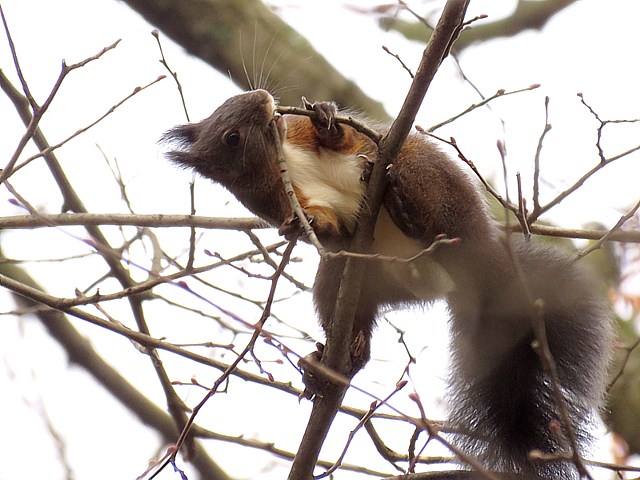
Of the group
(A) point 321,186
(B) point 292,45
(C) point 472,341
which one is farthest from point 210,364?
(B) point 292,45

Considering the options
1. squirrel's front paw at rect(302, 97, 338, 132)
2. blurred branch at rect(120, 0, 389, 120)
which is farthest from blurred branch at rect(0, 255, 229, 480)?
blurred branch at rect(120, 0, 389, 120)

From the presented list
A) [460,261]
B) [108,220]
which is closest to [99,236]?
[108,220]

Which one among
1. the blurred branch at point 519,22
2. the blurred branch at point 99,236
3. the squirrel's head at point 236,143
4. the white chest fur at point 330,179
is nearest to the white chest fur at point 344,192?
the white chest fur at point 330,179

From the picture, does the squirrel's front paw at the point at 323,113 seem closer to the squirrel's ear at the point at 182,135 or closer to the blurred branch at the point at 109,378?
the squirrel's ear at the point at 182,135

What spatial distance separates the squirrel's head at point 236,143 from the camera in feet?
10.9

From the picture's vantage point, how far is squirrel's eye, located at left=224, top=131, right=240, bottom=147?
338 centimetres

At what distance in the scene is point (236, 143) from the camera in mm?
3412

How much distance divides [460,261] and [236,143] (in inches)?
41.2

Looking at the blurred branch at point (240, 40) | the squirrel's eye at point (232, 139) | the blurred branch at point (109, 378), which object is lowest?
the blurred branch at point (109, 378)

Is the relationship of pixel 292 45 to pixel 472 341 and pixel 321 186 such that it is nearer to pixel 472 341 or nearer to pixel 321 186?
pixel 321 186

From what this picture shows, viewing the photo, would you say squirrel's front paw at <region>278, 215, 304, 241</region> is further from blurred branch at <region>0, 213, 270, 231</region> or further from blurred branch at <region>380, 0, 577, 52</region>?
blurred branch at <region>380, 0, 577, 52</region>

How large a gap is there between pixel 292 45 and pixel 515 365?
2.56 metres

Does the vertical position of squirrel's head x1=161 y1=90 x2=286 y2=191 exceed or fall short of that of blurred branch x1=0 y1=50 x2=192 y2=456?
it exceeds it

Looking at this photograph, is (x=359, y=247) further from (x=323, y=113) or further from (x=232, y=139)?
(x=232, y=139)
